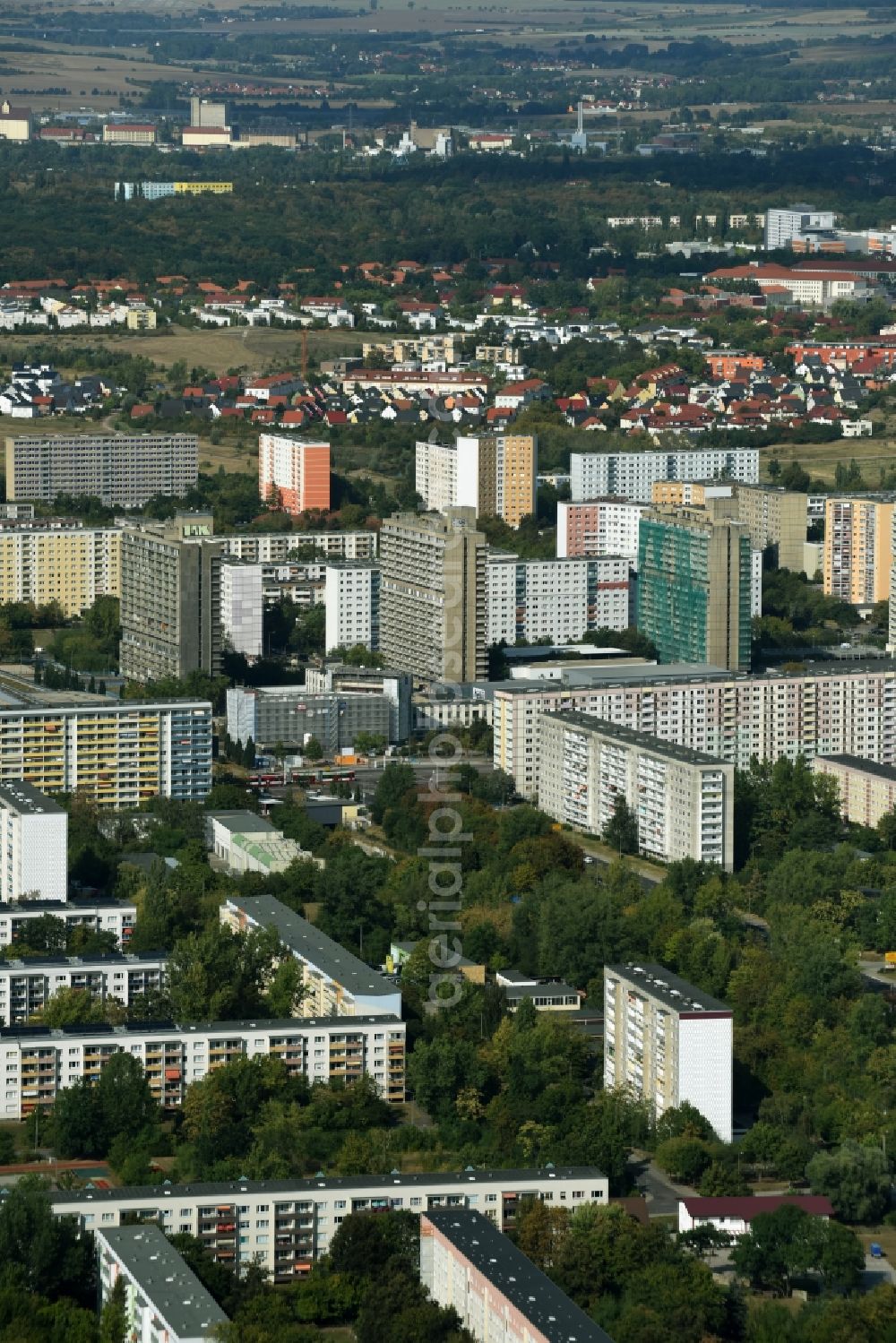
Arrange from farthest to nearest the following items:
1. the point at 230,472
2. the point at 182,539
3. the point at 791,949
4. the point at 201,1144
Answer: the point at 230,472, the point at 182,539, the point at 791,949, the point at 201,1144

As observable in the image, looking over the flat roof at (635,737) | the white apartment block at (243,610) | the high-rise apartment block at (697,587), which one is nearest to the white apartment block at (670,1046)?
the flat roof at (635,737)

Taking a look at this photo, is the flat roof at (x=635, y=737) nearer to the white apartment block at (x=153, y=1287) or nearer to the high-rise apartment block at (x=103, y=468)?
the white apartment block at (x=153, y=1287)

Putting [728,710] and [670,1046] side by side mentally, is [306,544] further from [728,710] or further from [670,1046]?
[670,1046]

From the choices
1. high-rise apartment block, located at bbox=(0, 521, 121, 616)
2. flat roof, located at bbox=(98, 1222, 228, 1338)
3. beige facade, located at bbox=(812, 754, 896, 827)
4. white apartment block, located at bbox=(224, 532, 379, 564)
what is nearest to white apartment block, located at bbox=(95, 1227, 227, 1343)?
flat roof, located at bbox=(98, 1222, 228, 1338)

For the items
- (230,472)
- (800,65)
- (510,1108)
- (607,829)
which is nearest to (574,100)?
(800,65)

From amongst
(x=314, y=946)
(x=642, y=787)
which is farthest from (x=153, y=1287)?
(x=642, y=787)

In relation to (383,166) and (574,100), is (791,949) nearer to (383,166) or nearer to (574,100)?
(383,166)
